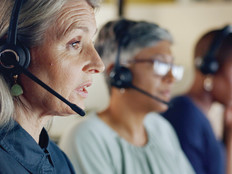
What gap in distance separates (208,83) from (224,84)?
0.09m

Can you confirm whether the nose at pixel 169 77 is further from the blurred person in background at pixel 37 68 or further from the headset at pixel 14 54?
the headset at pixel 14 54

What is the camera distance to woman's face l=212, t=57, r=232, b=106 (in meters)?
1.82

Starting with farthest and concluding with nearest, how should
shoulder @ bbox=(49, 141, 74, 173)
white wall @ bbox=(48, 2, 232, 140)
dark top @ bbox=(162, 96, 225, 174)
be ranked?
white wall @ bbox=(48, 2, 232, 140) → dark top @ bbox=(162, 96, 225, 174) → shoulder @ bbox=(49, 141, 74, 173)

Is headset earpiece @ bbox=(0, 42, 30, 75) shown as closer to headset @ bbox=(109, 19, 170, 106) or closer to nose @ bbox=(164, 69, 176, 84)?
headset @ bbox=(109, 19, 170, 106)

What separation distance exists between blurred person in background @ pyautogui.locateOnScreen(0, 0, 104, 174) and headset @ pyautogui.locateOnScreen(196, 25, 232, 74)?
1103 mm

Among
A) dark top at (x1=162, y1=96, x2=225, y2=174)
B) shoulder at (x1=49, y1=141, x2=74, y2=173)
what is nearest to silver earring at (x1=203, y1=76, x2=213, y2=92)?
dark top at (x1=162, y1=96, x2=225, y2=174)

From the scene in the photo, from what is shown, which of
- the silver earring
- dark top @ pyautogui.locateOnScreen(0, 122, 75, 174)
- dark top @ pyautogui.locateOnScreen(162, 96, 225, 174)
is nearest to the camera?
dark top @ pyautogui.locateOnScreen(0, 122, 75, 174)

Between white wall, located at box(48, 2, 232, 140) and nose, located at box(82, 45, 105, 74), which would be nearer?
nose, located at box(82, 45, 105, 74)

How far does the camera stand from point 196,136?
70.1 inches

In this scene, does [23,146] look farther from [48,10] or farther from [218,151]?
[218,151]

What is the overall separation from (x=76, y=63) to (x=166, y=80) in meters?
0.71

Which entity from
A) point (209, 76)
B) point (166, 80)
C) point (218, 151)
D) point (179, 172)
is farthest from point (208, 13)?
point (179, 172)

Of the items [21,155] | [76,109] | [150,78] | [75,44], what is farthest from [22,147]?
[150,78]

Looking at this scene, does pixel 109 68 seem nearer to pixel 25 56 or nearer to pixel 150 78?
pixel 150 78
